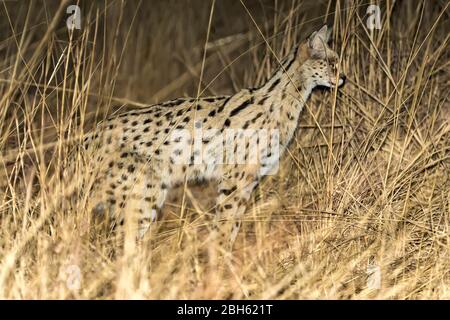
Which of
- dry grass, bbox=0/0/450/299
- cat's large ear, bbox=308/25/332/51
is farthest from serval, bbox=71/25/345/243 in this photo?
dry grass, bbox=0/0/450/299

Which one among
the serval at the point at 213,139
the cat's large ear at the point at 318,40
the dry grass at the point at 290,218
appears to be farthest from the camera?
the cat's large ear at the point at 318,40

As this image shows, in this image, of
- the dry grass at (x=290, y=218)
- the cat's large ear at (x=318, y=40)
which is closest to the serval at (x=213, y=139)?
the cat's large ear at (x=318, y=40)

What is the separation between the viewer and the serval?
13.6ft

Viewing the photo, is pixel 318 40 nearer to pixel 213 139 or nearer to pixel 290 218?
pixel 213 139

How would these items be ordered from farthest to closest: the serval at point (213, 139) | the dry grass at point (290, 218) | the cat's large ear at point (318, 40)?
the cat's large ear at point (318, 40), the serval at point (213, 139), the dry grass at point (290, 218)

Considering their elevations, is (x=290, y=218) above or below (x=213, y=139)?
below

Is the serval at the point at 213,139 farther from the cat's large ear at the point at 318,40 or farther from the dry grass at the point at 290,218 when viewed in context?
the dry grass at the point at 290,218

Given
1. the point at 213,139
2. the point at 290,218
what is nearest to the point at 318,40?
the point at 213,139

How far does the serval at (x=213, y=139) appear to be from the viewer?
4.16 meters

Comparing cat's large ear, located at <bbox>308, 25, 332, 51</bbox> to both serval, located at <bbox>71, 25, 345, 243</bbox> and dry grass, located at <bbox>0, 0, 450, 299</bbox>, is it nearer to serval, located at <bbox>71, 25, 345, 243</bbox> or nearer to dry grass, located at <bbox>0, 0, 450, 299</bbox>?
serval, located at <bbox>71, 25, 345, 243</bbox>

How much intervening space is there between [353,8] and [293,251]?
133 cm

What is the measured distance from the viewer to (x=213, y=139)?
443 centimetres
